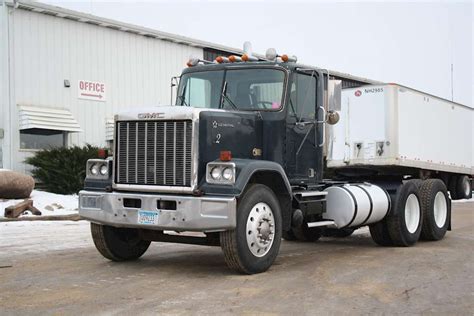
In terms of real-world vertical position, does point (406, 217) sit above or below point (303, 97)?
below

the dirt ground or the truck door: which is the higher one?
the truck door

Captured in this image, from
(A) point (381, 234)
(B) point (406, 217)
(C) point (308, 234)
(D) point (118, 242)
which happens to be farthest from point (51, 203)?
(B) point (406, 217)

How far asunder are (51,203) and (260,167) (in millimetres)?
11790

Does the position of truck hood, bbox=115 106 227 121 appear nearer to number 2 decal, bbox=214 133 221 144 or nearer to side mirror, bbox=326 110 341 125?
number 2 decal, bbox=214 133 221 144

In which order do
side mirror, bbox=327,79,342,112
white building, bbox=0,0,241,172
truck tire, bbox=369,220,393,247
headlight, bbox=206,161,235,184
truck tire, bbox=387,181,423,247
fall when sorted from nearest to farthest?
headlight, bbox=206,161,235,184, side mirror, bbox=327,79,342,112, truck tire, bbox=387,181,423,247, truck tire, bbox=369,220,393,247, white building, bbox=0,0,241,172

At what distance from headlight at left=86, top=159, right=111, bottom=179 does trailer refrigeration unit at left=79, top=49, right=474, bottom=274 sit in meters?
0.01

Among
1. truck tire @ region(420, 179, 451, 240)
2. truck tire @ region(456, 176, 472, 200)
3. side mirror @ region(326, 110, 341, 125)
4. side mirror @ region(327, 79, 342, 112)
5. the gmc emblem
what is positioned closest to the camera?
the gmc emblem

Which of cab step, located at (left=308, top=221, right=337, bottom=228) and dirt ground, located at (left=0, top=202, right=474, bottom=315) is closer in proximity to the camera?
dirt ground, located at (left=0, top=202, right=474, bottom=315)

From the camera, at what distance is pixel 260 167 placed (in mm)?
7410

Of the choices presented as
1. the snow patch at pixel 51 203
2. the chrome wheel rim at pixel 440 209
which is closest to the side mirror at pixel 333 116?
the chrome wheel rim at pixel 440 209

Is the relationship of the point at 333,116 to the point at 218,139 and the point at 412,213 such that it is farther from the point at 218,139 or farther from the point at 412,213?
the point at 412,213

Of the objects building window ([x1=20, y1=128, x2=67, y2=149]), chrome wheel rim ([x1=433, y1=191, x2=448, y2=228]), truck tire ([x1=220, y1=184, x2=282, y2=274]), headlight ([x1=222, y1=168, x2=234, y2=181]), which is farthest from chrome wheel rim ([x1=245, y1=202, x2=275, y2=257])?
building window ([x1=20, y1=128, x2=67, y2=149])

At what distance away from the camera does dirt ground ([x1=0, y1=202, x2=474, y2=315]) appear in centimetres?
575

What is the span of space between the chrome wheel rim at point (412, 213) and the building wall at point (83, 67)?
44.1 feet
